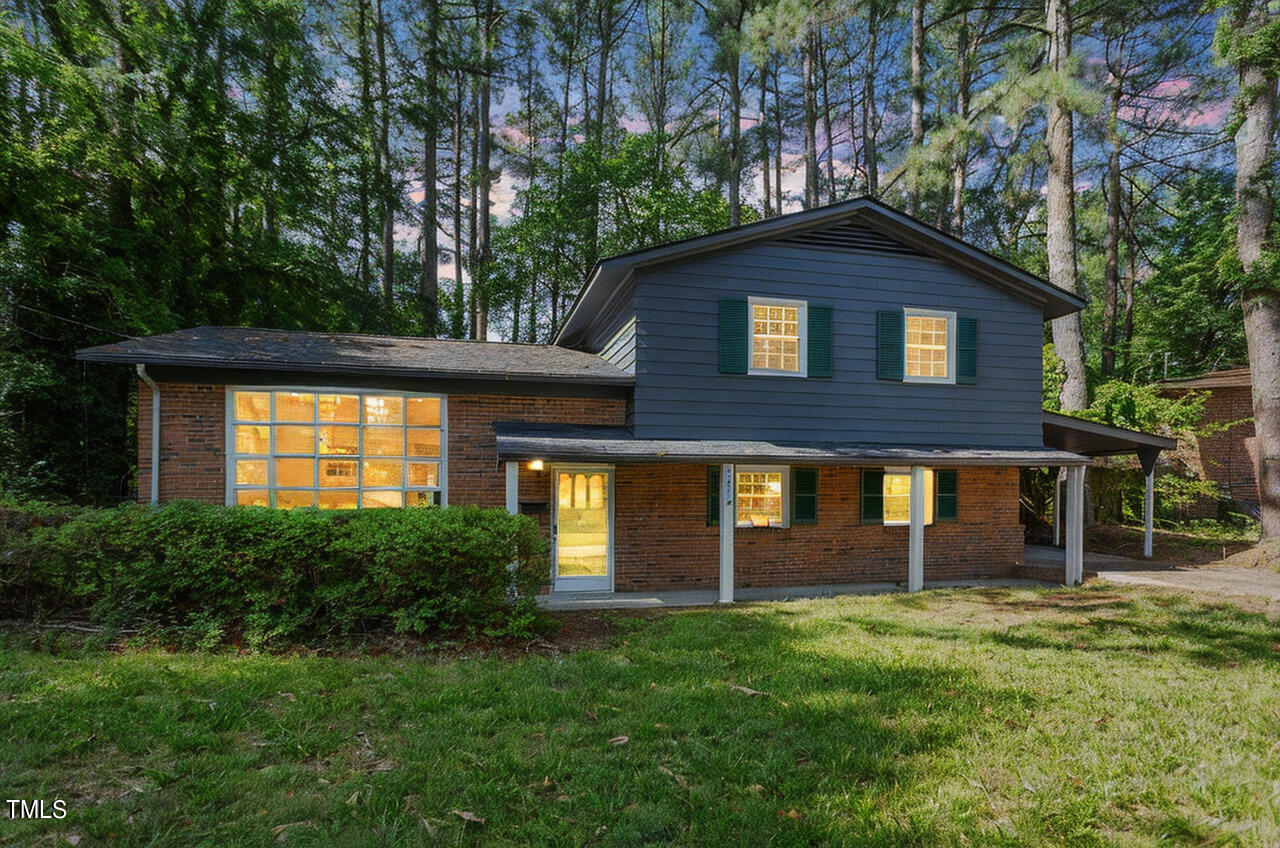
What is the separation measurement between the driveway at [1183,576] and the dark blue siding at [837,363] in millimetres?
2670

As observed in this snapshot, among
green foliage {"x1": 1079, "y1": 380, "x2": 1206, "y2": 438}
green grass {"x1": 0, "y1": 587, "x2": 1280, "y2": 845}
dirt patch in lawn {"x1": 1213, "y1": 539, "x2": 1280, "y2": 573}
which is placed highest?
green foliage {"x1": 1079, "y1": 380, "x2": 1206, "y2": 438}

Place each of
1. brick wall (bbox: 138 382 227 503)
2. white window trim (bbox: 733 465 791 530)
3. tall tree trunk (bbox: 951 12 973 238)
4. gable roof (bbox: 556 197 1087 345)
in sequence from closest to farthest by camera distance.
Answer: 1. brick wall (bbox: 138 382 227 503)
2. gable roof (bbox: 556 197 1087 345)
3. white window trim (bbox: 733 465 791 530)
4. tall tree trunk (bbox: 951 12 973 238)

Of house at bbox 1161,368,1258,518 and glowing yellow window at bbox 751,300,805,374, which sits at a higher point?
glowing yellow window at bbox 751,300,805,374

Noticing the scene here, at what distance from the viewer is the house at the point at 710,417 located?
810 centimetres

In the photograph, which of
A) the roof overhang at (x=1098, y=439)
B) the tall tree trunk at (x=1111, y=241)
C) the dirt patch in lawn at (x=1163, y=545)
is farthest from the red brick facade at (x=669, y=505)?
the tall tree trunk at (x=1111, y=241)

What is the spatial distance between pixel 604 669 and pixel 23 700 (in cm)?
404

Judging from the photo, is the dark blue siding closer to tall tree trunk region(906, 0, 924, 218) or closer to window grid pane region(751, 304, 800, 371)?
window grid pane region(751, 304, 800, 371)

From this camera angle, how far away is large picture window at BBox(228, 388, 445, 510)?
8.16 meters

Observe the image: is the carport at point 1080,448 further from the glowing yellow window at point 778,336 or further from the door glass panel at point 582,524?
the door glass panel at point 582,524

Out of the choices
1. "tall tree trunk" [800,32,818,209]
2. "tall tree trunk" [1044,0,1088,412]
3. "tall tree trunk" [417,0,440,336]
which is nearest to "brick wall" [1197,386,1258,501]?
"tall tree trunk" [1044,0,1088,412]

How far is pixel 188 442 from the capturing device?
7.83m

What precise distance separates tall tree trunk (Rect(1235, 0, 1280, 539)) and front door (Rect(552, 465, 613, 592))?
12.6 metres

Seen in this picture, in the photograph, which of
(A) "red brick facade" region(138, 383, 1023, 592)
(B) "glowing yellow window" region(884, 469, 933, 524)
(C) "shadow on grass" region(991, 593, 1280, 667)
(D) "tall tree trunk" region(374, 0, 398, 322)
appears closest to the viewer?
(C) "shadow on grass" region(991, 593, 1280, 667)

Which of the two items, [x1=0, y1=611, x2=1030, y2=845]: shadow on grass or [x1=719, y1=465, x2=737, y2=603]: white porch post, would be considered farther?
[x1=719, y1=465, x2=737, y2=603]: white porch post
